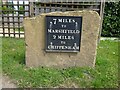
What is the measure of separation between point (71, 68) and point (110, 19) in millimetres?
3736

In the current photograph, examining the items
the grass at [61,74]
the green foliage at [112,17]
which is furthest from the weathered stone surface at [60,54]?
the green foliage at [112,17]

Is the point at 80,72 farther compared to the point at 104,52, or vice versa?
the point at 104,52

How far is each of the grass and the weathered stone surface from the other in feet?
0.44

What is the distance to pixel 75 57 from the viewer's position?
4914 millimetres

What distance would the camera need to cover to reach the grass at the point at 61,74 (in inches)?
174

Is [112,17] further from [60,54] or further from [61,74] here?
[61,74]

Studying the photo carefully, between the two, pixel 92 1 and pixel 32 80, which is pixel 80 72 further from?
pixel 92 1

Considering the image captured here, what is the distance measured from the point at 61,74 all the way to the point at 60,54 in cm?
40

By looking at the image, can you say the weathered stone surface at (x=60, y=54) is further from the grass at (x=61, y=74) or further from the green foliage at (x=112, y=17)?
the green foliage at (x=112, y=17)

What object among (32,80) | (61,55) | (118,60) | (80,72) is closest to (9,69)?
(32,80)

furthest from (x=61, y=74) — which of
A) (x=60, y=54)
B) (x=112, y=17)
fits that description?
(x=112, y=17)

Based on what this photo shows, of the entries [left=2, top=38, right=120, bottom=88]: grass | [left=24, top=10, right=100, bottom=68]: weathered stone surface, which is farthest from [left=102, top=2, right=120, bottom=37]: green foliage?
[left=24, top=10, right=100, bottom=68]: weathered stone surface

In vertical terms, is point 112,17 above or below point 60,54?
above

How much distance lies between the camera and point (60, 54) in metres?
4.89
